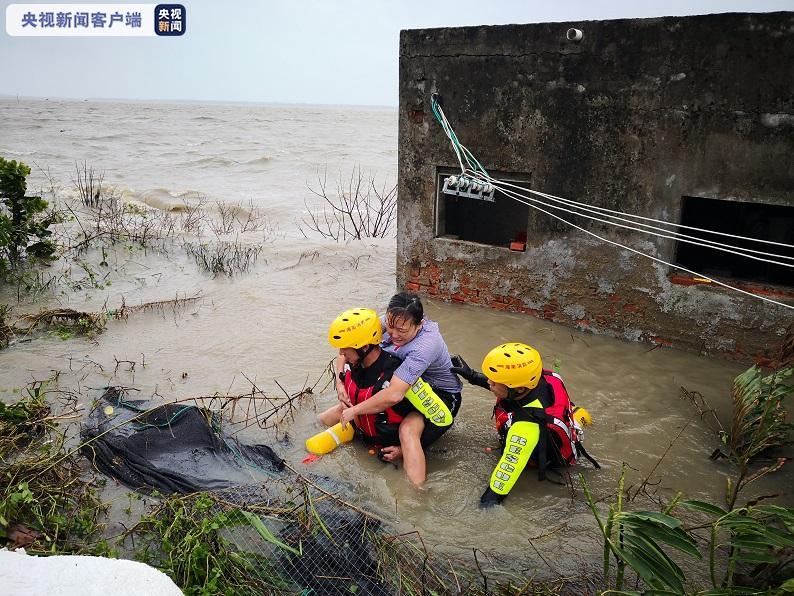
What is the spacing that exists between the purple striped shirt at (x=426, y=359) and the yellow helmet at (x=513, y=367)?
0.55 m

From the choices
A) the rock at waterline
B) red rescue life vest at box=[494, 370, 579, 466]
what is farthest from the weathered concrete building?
the rock at waterline

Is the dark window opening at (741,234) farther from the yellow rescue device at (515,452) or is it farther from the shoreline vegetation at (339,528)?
the yellow rescue device at (515,452)

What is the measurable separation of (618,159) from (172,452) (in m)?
5.17

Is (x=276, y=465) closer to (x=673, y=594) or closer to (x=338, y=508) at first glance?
(x=338, y=508)

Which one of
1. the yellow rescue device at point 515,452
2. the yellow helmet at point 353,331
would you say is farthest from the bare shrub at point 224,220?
the yellow rescue device at point 515,452

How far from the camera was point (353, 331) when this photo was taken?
470 cm

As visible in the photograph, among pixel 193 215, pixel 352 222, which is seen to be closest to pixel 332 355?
pixel 352 222

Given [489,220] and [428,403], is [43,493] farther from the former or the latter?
[489,220]

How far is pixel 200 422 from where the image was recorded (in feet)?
17.0

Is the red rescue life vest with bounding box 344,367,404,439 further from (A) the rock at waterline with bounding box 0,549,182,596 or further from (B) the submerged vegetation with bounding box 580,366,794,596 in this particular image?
(A) the rock at waterline with bounding box 0,549,182,596

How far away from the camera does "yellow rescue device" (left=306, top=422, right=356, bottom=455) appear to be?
5.22 metres

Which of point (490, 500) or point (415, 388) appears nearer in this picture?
point (490, 500)

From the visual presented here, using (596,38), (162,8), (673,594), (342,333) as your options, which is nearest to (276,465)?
(342,333)

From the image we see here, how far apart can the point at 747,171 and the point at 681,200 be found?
2.10 feet
